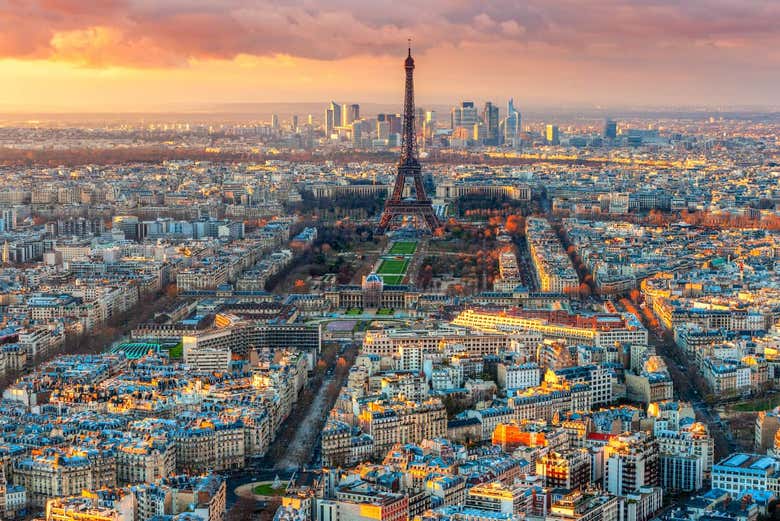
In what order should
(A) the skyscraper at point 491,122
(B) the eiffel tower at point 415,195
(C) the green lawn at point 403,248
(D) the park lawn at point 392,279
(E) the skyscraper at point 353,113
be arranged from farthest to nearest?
(E) the skyscraper at point 353,113 → (A) the skyscraper at point 491,122 → (B) the eiffel tower at point 415,195 → (C) the green lawn at point 403,248 → (D) the park lawn at point 392,279

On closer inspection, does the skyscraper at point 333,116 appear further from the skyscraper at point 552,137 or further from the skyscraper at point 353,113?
the skyscraper at point 552,137

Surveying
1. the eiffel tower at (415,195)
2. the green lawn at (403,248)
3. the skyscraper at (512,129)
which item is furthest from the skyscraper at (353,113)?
the green lawn at (403,248)

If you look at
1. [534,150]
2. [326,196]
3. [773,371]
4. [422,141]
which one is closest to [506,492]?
[773,371]

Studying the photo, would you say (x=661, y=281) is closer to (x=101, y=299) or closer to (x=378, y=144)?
(x=101, y=299)

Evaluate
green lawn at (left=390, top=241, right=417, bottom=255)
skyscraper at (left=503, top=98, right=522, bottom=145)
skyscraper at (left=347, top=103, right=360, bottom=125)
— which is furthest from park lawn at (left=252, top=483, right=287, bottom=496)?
skyscraper at (left=347, top=103, right=360, bottom=125)

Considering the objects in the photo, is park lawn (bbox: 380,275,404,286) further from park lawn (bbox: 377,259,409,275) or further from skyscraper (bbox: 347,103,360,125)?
skyscraper (bbox: 347,103,360,125)
